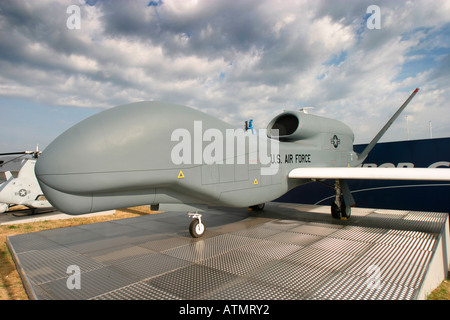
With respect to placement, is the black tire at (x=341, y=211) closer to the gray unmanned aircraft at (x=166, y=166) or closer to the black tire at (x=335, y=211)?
the black tire at (x=335, y=211)

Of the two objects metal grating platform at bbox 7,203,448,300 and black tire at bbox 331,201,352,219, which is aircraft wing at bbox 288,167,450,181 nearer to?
metal grating platform at bbox 7,203,448,300

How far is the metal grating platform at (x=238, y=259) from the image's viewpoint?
2.96 metres

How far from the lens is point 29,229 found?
25.7ft

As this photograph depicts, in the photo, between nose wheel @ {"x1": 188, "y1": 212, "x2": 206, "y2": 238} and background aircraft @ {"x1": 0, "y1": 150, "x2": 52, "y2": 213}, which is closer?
nose wheel @ {"x1": 188, "y1": 212, "x2": 206, "y2": 238}

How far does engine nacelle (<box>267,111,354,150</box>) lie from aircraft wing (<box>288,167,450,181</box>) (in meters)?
1.30

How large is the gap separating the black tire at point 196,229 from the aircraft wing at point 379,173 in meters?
2.42

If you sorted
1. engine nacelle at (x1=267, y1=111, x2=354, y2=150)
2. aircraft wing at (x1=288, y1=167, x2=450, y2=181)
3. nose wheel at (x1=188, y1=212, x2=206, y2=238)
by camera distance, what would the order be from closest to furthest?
aircraft wing at (x1=288, y1=167, x2=450, y2=181) → nose wheel at (x1=188, y1=212, x2=206, y2=238) → engine nacelle at (x1=267, y1=111, x2=354, y2=150)

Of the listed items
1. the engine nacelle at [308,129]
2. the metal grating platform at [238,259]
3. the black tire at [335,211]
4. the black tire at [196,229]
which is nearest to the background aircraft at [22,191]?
the metal grating platform at [238,259]

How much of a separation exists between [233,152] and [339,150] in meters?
4.74

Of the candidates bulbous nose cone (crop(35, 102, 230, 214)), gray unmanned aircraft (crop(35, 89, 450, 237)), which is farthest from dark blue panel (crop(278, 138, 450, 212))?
bulbous nose cone (crop(35, 102, 230, 214))

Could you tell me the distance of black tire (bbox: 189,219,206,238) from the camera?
5.04 meters
